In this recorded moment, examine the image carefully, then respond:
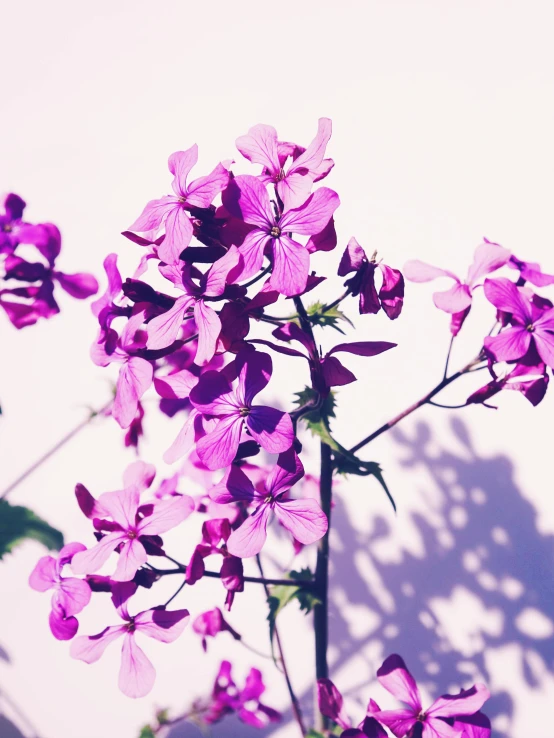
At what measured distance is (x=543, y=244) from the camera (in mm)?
860

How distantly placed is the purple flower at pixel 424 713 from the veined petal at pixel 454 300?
35cm

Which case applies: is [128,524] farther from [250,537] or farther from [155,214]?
[155,214]

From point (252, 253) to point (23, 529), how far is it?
1.72 feet

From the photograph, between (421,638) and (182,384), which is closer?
(182,384)

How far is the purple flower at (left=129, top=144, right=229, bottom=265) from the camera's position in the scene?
44 cm

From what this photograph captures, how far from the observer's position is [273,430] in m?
0.45

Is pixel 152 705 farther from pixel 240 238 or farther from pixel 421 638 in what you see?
pixel 240 238

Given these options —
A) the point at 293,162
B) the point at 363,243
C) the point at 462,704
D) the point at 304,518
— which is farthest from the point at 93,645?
the point at 363,243

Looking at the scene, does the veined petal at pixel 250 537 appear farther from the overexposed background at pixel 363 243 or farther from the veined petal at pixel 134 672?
the overexposed background at pixel 363 243

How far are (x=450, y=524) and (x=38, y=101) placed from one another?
3.25ft

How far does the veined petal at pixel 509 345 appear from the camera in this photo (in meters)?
0.47

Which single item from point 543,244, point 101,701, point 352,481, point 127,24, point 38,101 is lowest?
point 101,701

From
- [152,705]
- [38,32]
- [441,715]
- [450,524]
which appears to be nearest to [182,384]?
[441,715]

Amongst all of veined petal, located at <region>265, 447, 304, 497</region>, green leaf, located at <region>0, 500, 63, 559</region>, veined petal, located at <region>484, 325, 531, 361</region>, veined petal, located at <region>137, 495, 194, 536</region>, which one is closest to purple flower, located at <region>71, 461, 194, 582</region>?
veined petal, located at <region>137, 495, 194, 536</region>
